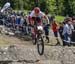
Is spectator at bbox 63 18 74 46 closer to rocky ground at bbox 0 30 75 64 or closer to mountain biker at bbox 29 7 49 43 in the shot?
rocky ground at bbox 0 30 75 64

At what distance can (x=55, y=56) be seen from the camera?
13.8 meters

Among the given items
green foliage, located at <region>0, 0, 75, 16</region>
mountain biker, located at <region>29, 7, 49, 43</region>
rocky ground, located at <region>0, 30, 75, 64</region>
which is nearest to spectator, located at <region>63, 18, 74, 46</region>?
rocky ground, located at <region>0, 30, 75, 64</region>

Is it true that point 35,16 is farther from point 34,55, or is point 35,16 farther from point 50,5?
point 50,5

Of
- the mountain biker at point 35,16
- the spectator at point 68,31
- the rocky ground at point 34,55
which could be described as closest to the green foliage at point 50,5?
the spectator at point 68,31

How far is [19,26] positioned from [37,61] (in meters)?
6.59

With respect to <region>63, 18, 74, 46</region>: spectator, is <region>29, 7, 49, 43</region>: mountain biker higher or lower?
higher

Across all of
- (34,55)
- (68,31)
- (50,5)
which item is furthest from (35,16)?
(50,5)

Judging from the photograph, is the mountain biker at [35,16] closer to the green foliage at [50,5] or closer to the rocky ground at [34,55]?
the rocky ground at [34,55]

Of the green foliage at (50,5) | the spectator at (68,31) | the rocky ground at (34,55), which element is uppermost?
the spectator at (68,31)

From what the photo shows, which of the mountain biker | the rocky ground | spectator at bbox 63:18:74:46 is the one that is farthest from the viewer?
spectator at bbox 63:18:74:46

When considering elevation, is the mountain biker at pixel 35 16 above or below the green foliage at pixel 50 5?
above

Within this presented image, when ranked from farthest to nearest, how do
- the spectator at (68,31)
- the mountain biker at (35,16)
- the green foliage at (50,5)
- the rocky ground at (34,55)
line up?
1. the green foliage at (50,5)
2. the spectator at (68,31)
3. the rocky ground at (34,55)
4. the mountain biker at (35,16)

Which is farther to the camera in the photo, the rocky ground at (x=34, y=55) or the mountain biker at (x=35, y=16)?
the rocky ground at (x=34, y=55)

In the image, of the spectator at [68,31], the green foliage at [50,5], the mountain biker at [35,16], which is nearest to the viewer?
the mountain biker at [35,16]
